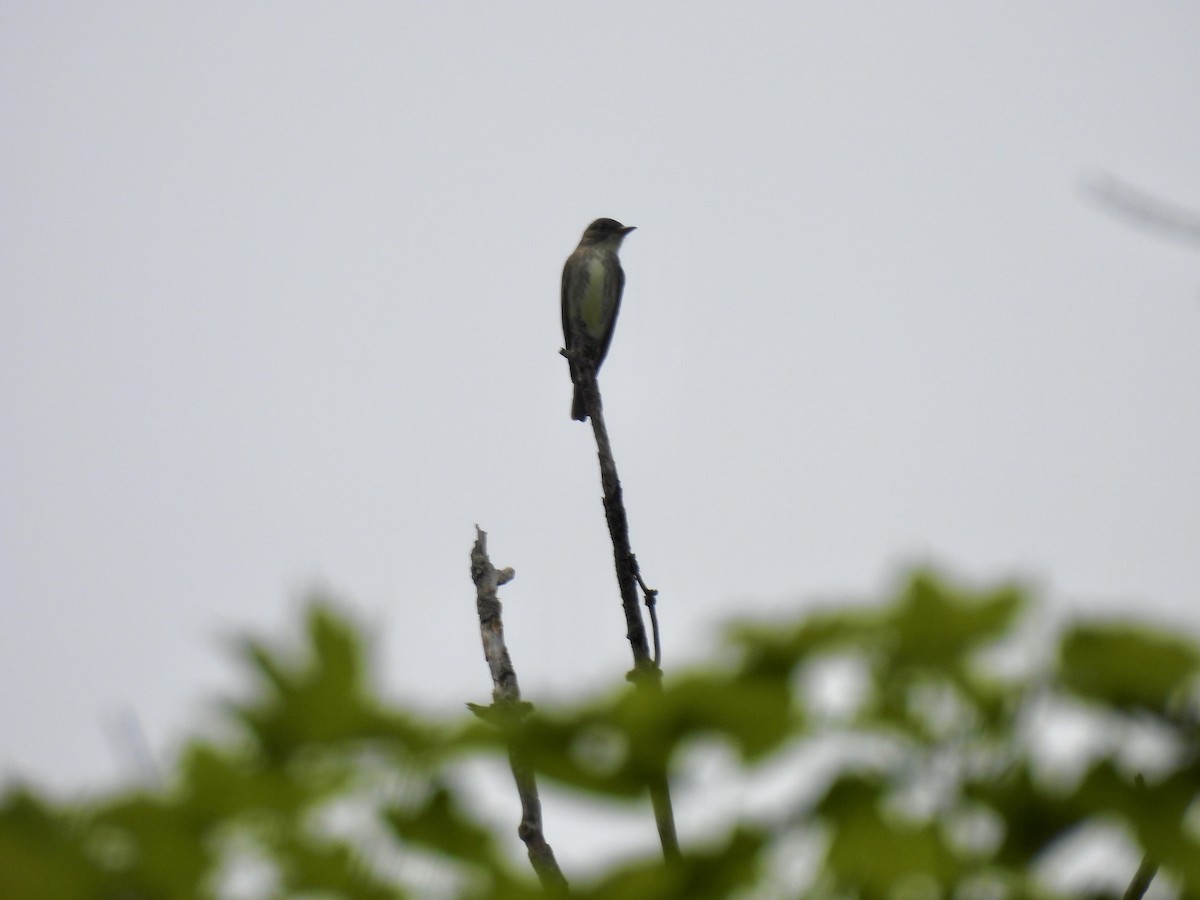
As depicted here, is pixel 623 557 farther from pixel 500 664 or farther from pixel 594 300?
pixel 594 300

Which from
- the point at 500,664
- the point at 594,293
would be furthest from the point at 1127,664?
the point at 594,293

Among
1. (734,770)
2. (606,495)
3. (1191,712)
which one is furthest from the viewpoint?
(606,495)

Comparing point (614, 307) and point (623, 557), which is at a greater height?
point (614, 307)

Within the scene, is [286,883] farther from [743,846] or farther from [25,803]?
[743,846]

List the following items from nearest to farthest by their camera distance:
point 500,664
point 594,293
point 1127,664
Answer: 1. point 1127,664
2. point 500,664
3. point 594,293

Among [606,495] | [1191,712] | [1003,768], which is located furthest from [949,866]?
[606,495]

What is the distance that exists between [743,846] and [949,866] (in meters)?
0.21

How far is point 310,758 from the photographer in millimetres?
1261

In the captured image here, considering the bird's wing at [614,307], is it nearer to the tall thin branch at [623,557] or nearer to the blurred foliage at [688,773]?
the tall thin branch at [623,557]

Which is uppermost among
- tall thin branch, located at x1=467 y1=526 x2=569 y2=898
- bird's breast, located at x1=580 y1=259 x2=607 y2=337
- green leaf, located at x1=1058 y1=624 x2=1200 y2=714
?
bird's breast, located at x1=580 y1=259 x2=607 y2=337

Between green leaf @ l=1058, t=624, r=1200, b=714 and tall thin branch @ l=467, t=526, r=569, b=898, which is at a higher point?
tall thin branch @ l=467, t=526, r=569, b=898

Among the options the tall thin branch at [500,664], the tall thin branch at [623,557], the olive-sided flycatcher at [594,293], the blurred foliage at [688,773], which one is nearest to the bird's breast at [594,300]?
the olive-sided flycatcher at [594,293]

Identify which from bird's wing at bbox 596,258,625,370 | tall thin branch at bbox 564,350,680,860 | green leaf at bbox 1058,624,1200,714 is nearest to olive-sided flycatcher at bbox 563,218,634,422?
bird's wing at bbox 596,258,625,370

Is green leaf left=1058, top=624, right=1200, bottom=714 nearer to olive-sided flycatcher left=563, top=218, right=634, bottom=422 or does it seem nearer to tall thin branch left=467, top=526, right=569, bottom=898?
tall thin branch left=467, top=526, right=569, bottom=898
